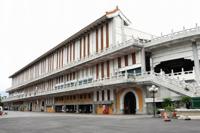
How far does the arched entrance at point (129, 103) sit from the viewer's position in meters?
34.8

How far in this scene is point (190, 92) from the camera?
2353 cm

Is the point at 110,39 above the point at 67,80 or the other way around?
above

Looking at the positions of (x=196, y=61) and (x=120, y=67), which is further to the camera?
(x=120, y=67)

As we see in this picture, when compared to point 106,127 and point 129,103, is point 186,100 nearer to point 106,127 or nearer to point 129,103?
point 106,127

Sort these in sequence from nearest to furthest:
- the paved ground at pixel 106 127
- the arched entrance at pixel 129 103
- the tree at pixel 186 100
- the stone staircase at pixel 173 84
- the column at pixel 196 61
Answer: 1. the paved ground at pixel 106 127
2. the tree at pixel 186 100
3. the stone staircase at pixel 173 84
4. the column at pixel 196 61
5. the arched entrance at pixel 129 103

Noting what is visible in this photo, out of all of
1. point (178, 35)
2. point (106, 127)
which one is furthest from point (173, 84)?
point (106, 127)

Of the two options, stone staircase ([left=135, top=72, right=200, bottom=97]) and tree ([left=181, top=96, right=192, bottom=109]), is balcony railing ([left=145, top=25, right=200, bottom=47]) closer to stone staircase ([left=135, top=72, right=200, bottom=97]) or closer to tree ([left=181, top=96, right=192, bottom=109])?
stone staircase ([left=135, top=72, right=200, bottom=97])

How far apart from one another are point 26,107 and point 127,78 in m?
55.6

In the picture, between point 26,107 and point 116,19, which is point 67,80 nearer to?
point 116,19

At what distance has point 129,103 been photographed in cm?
3522

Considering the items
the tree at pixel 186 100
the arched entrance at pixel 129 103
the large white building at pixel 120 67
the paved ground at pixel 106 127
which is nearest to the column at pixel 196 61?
the large white building at pixel 120 67

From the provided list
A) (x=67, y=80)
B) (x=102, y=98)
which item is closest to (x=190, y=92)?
(x=102, y=98)

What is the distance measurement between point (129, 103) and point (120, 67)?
528 cm

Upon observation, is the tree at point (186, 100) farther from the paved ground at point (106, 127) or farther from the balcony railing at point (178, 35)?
the balcony railing at point (178, 35)
